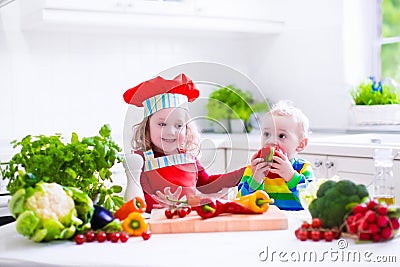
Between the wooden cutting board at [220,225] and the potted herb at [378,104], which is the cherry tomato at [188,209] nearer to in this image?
the wooden cutting board at [220,225]

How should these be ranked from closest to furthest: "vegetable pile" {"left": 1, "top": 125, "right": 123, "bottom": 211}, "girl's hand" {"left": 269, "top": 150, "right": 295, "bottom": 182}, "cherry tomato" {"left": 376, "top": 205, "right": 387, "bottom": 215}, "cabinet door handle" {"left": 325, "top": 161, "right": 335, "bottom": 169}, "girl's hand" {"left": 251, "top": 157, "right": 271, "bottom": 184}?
"cherry tomato" {"left": 376, "top": 205, "right": 387, "bottom": 215} < "vegetable pile" {"left": 1, "top": 125, "right": 123, "bottom": 211} < "girl's hand" {"left": 251, "top": 157, "right": 271, "bottom": 184} < "girl's hand" {"left": 269, "top": 150, "right": 295, "bottom": 182} < "cabinet door handle" {"left": 325, "top": 161, "right": 335, "bottom": 169}

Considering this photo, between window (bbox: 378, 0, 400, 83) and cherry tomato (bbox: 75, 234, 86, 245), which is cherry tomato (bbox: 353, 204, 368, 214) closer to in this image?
cherry tomato (bbox: 75, 234, 86, 245)

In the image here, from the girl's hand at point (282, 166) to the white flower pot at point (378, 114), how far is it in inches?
61.2

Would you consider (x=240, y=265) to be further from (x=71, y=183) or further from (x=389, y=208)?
(x=71, y=183)

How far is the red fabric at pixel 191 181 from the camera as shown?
180cm

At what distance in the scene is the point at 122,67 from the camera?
4.07 metres

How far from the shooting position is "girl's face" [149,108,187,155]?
173cm

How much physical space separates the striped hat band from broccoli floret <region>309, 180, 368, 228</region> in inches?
17.4

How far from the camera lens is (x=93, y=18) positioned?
3531mm

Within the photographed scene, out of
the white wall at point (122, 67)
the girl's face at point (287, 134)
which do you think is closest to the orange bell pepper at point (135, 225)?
the girl's face at point (287, 134)

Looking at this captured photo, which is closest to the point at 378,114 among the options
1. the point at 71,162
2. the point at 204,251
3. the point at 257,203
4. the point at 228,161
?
the point at 228,161

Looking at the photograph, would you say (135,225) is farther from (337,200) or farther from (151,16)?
(151,16)

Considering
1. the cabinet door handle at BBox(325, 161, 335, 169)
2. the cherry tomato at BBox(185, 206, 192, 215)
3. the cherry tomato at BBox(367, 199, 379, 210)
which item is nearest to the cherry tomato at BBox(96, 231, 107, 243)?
the cherry tomato at BBox(185, 206, 192, 215)

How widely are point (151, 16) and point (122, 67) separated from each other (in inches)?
19.6
